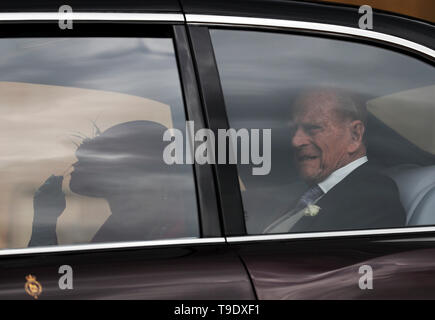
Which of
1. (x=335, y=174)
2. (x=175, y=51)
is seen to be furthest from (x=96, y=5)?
(x=335, y=174)

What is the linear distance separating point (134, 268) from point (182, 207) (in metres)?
0.22

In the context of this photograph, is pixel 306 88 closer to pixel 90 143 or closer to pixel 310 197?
pixel 310 197

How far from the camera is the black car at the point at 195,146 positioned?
6.80 ft

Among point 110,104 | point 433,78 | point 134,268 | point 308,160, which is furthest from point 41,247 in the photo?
point 433,78

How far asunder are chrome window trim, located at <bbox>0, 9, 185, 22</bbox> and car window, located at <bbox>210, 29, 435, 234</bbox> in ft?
0.47

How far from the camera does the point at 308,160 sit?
231 cm

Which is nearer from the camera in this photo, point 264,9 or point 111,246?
point 111,246

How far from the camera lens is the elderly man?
2.24 m

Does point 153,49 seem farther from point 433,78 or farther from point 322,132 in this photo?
point 433,78

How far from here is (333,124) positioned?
7.72ft

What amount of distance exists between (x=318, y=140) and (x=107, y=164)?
2.00 ft

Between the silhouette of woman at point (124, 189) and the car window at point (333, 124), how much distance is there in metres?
0.23

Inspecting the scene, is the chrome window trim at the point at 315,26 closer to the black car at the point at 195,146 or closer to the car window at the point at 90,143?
the black car at the point at 195,146
